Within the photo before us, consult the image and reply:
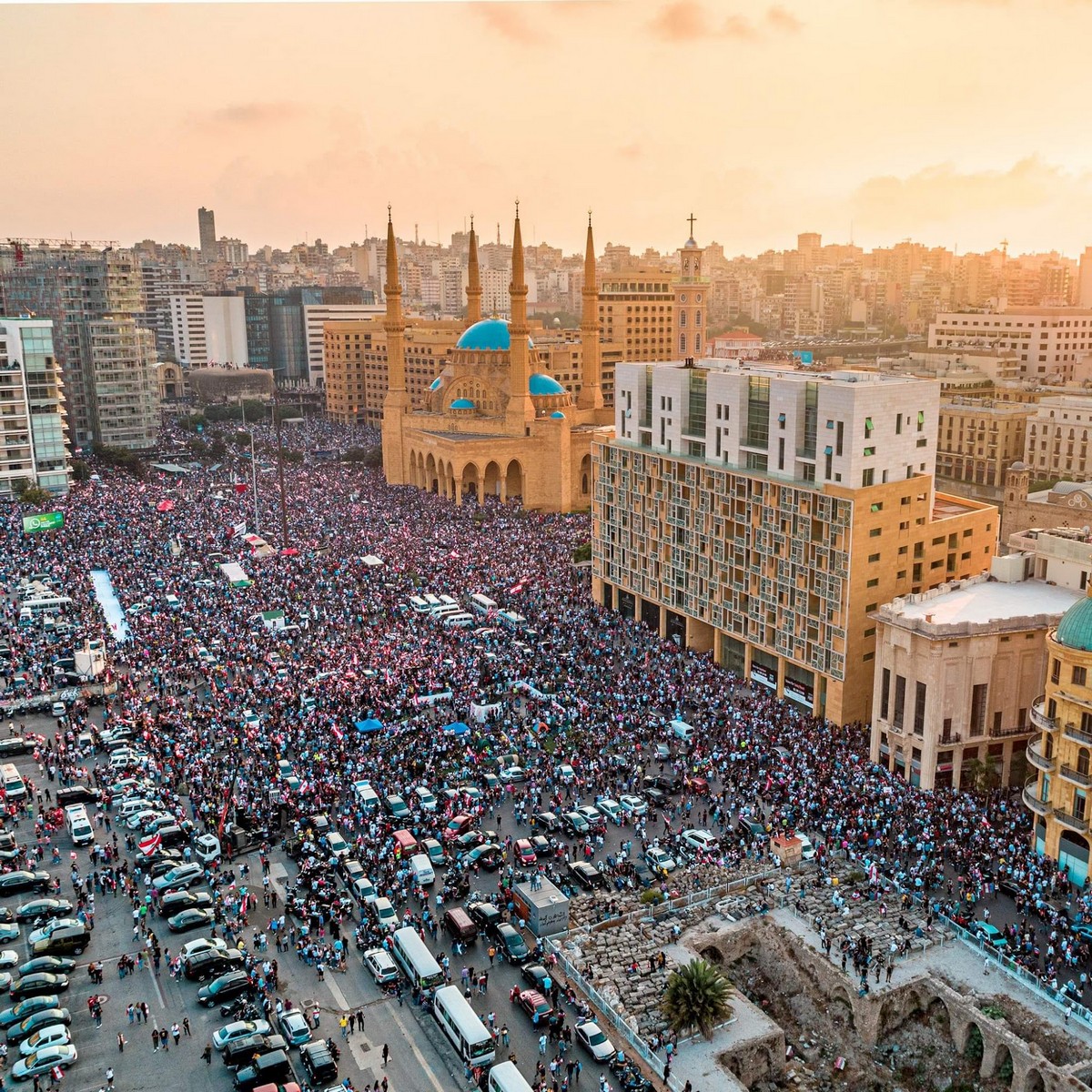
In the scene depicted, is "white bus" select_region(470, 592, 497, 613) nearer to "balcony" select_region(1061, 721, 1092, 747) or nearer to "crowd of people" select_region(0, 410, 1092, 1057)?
"crowd of people" select_region(0, 410, 1092, 1057)

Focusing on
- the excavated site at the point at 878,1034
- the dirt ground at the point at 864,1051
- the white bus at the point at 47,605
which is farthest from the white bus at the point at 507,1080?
the white bus at the point at 47,605

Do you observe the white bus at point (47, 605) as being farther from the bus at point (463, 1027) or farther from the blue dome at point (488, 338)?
the blue dome at point (488, 338)

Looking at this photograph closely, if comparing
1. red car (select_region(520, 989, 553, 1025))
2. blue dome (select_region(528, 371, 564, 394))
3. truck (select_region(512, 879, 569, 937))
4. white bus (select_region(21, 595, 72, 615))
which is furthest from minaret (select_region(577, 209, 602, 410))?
red car (select_region(520, 989, 553, 1025))

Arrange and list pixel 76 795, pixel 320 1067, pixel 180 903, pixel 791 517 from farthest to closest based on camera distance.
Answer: pixel 791 517, pixel 76 795, pixel 180 903, pixel 320 1067

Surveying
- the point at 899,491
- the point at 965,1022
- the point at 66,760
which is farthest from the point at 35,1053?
the point at 899,491

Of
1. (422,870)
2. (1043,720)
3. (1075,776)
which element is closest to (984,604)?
(1043,720)

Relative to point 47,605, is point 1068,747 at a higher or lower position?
higher

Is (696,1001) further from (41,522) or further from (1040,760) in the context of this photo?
(41,522)
